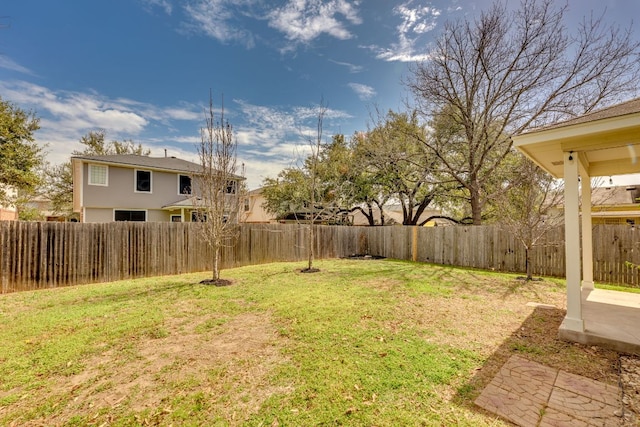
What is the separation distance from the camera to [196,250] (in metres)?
9.18

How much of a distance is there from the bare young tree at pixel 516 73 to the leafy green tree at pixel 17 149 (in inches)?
864

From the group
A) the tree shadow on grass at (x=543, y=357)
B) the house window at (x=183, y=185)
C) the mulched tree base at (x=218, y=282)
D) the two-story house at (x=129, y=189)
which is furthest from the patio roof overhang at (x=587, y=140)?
the house window at (x=183, y=185)

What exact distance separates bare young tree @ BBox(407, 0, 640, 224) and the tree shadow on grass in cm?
810

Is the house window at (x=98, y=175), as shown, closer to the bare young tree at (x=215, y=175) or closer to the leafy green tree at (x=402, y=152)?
the bare young tree at (x=215, y=175)

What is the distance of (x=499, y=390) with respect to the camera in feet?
8.22

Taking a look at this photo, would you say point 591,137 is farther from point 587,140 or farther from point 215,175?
point 215,175

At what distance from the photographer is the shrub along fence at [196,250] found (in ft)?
21.8

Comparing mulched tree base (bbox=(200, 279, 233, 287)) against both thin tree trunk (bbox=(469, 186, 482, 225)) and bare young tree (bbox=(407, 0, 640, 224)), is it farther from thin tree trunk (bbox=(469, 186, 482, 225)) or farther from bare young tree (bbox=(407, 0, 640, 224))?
thin tree trunk (bbox=(469, 186, 482, 225))

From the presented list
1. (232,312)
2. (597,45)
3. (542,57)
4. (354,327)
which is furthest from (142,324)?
(597,45)

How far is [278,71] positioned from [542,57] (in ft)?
35.3

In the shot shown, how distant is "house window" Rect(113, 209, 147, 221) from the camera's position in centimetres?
1444

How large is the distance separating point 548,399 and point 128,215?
17.7 meters

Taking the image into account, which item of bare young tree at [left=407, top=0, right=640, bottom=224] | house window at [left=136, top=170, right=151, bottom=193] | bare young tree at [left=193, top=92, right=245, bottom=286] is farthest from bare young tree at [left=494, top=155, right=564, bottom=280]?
house window at [left=136, top=170, right=151, bottom=193]

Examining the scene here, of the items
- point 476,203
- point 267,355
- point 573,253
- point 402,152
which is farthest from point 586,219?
point 402,152
